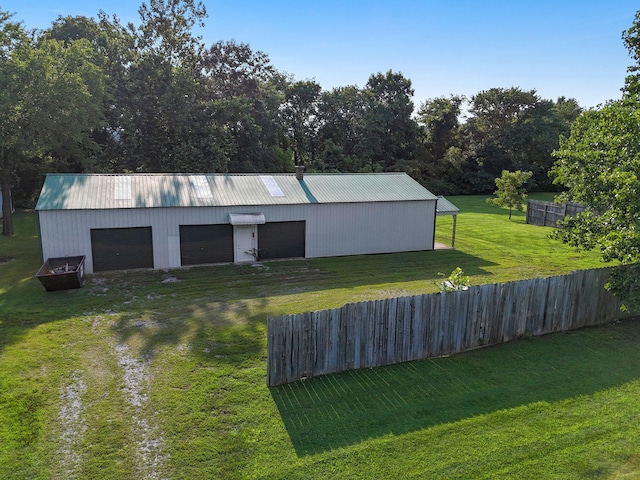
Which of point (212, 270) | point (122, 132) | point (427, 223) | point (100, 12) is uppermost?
point (100, 12)

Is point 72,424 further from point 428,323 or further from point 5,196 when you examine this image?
point 5,196

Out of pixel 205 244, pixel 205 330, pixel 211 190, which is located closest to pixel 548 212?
pixel 211 190

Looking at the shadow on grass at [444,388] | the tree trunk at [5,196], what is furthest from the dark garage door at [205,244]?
the tree trunk at [5,196]

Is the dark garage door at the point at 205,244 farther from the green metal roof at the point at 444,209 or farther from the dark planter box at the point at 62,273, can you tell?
the green metal roof at the point at 444,209

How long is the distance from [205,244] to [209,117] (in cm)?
1965

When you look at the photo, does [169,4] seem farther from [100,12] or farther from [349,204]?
[349,204]

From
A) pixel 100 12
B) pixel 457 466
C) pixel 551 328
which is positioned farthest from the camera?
pixel 100 12

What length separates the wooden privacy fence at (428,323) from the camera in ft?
29.6

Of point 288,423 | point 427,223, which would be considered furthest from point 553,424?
point 427,223

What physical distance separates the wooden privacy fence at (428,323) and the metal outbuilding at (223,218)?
32.8 ft

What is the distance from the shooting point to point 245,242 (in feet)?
63.1

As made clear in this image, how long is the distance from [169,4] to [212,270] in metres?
27.7

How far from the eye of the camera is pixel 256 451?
7000 mm

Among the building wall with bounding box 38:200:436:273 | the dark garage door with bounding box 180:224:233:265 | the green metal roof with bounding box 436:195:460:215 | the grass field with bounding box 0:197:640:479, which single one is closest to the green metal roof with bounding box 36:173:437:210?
the building wall with bounding box 38:200:436:273
